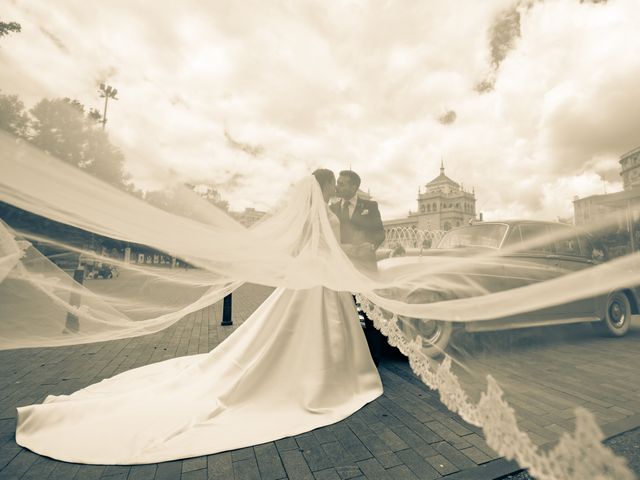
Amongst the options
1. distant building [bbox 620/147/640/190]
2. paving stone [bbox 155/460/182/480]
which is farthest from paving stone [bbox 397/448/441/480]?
distant building [bbox 620/147/640/190]

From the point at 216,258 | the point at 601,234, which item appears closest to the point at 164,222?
the point at 216,258

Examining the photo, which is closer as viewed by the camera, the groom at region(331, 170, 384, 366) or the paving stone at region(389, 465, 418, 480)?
the paving stone at region(389, 465, 418, 480)

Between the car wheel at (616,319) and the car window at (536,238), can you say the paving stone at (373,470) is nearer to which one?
the car window at (536,238)

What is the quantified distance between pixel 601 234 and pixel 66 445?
11.9 ft

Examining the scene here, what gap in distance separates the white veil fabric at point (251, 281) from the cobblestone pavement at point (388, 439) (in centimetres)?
13

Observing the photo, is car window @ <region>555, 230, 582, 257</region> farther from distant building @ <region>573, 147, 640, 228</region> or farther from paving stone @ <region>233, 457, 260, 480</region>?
paving stone @ <region>233, 457, 260, 480</region>

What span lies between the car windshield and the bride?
217 centimetres

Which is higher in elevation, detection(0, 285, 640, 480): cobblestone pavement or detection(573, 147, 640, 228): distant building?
detection(573, 147, 640, 228): distant building

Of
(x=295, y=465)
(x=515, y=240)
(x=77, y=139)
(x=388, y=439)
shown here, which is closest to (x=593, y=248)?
(x=515, y=240)

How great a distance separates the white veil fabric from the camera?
4.75ft

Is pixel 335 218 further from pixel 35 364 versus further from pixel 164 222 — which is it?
pixel 35 364

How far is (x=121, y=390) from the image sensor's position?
125 inches

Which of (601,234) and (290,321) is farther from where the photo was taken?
(290,321)

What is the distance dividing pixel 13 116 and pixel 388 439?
352 cm
